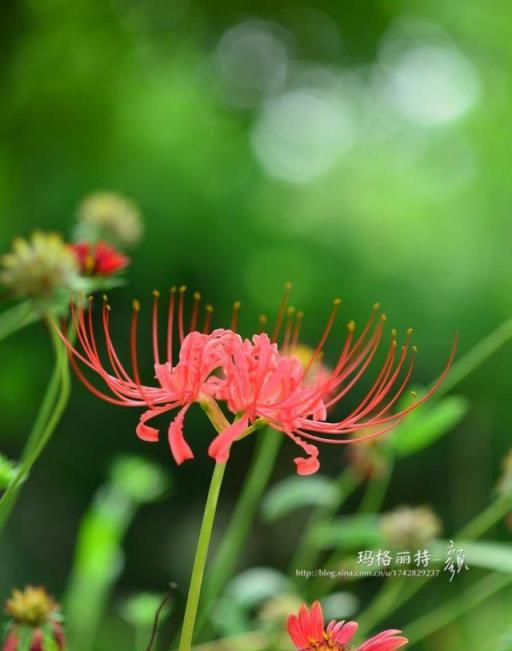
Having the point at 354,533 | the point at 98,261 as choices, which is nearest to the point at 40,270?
the point at 98,261

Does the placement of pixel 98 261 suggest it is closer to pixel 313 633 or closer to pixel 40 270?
pixel 40 270

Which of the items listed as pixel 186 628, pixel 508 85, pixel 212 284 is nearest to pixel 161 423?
pixel 212 284

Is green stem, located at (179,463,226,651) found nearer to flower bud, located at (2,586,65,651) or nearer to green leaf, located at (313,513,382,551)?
flower bud, located at (2,586,65,651)

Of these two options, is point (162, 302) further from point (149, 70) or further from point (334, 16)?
point (334, 16)

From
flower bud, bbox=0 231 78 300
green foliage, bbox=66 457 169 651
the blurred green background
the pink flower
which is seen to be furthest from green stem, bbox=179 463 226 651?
the blurred green background

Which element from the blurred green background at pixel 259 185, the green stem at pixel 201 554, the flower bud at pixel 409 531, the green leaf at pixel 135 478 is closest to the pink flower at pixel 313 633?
the green stem at pixel 201 554

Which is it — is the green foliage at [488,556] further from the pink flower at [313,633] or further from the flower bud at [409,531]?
the pink flower at [313,633]
